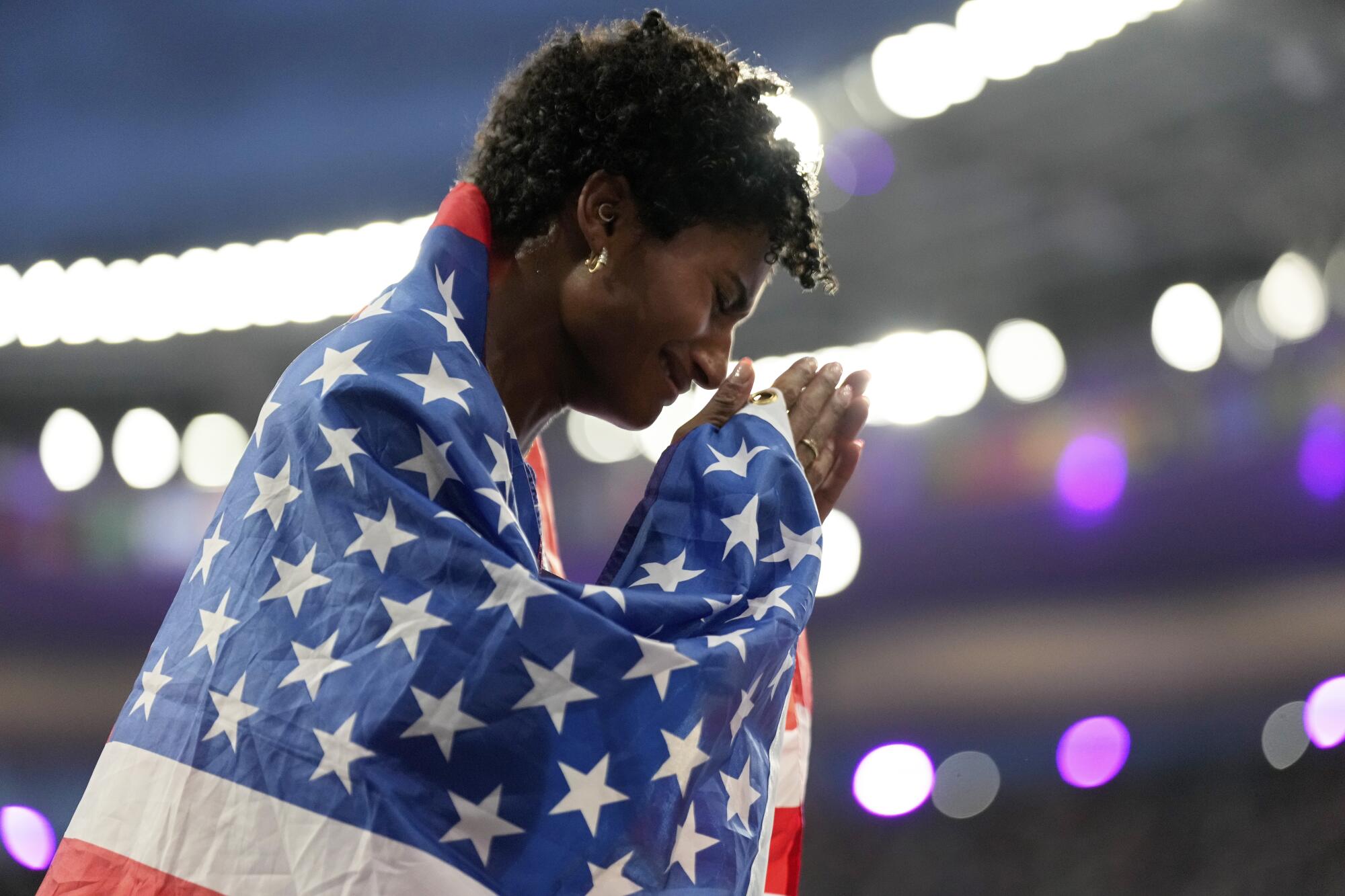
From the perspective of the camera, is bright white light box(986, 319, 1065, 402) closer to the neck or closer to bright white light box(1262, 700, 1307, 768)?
bright white light box(1262, 700, 1307, 768)

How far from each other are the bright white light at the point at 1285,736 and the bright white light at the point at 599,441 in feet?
7.99

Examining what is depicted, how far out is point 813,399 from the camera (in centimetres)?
118

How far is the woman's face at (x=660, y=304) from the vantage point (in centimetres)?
110

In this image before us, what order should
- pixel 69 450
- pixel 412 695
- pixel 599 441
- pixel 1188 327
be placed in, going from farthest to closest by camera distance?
1. pixel 69 450
2. pixel 599 441
3. pixel 1188 327
4. pixel 412 695

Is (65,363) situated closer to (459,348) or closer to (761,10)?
(761,10)

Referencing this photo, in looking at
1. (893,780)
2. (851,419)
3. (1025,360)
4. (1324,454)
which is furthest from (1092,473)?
(851,419)

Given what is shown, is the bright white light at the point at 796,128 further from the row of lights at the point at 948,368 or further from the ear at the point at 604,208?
the row of lights at the point at 948,368

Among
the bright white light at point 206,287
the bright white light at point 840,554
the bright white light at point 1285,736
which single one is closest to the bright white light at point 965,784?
the bright white light at point 840,554

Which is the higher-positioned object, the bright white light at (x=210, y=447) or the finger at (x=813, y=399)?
the bright white light at (x=210, y=447)

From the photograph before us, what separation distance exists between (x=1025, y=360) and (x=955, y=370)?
0.82ft

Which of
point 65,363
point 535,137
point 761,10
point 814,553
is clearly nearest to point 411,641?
point 814,553

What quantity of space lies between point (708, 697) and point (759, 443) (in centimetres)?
28

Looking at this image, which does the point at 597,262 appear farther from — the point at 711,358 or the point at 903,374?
the point at 903,374

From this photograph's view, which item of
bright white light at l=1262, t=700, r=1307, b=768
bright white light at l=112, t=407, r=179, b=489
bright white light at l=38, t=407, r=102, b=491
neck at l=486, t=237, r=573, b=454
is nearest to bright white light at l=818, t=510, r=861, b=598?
bright white light at l=1262, t=700, r=1307, b=768
